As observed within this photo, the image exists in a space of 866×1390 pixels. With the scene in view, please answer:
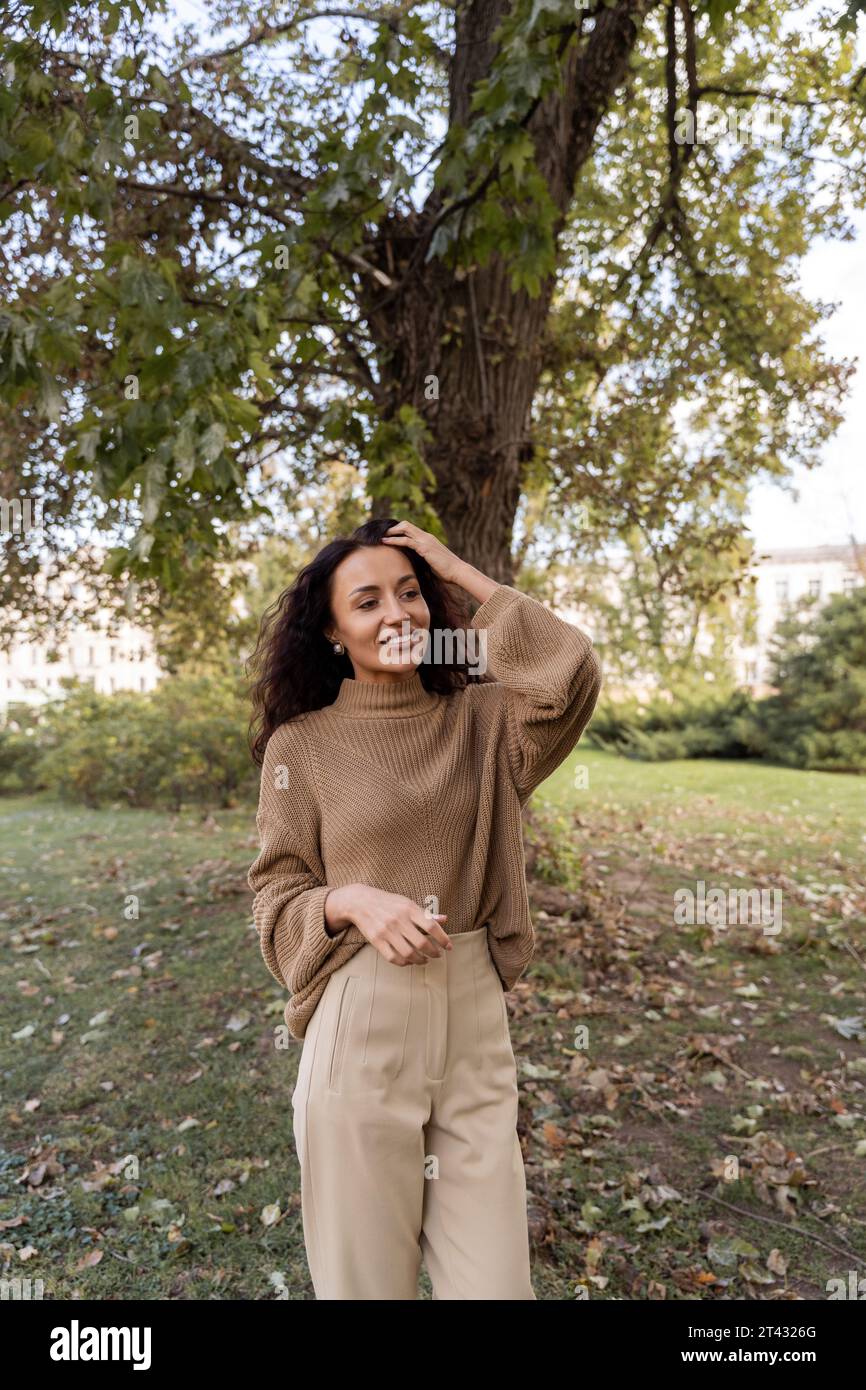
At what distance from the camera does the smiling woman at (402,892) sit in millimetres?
1998

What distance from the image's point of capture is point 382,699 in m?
2.33

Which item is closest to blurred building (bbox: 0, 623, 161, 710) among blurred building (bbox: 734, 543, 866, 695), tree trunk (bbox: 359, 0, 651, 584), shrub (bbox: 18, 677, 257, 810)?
shrub (bbox: 18, 677, 257, 810)

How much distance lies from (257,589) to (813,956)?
1310 cm

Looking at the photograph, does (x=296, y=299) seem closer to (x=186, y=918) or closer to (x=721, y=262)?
(x=186, y=918)

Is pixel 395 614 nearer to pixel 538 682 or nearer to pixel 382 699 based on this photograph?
pixel 382 699

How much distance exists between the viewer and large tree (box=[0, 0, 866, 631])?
395 centimetres

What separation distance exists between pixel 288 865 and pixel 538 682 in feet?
2.25

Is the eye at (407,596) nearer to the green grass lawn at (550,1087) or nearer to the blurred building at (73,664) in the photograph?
the green grass lawn at (550,1087)

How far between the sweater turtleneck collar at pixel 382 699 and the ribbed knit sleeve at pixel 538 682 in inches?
7.4

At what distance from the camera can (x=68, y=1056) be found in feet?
18.6

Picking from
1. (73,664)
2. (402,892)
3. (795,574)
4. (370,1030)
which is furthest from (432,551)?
(795,574)

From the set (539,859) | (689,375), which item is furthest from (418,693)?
(689,375)

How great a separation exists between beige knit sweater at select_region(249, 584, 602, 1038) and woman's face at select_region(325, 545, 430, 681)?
7cm

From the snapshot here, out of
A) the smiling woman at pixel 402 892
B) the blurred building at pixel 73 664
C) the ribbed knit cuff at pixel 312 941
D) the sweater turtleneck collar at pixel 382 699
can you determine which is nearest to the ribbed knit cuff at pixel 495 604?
the smiling woman at pixel 402 892
